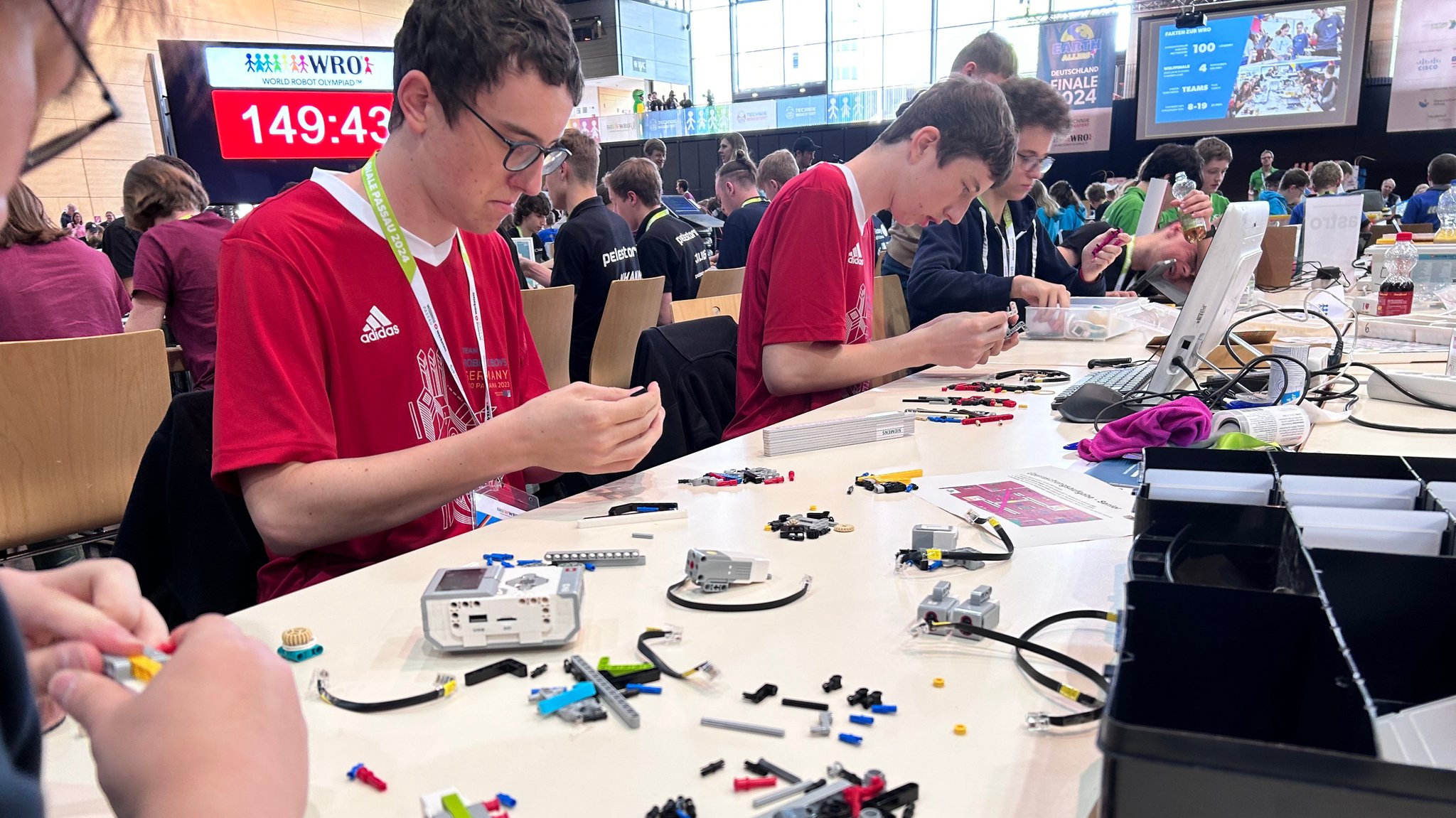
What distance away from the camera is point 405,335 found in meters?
1.32

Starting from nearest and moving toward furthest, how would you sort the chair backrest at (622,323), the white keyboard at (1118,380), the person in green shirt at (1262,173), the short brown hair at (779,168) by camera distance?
1. the white keyboard at (1118,380)
2. the chair backrest at (622,323)
3. the short brown hair at (779,168)
4. the person in green shirt at (1262,173)

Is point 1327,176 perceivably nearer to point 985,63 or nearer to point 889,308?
point 985,63

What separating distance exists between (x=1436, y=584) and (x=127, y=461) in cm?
289

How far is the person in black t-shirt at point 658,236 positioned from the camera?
4.69 m

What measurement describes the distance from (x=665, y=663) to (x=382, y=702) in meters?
0.24

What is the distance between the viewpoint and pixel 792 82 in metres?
15.7

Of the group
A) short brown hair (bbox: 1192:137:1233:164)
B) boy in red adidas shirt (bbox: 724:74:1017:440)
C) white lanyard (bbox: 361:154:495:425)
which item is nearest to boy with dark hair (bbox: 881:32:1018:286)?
boy in red adidas shirt (bbox: 724:74:1017:440)

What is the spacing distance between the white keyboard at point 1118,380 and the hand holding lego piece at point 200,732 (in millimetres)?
1586

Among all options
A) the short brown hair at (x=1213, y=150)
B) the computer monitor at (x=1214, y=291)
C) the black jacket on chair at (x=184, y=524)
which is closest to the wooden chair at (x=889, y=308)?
the computer monitor at (x=1214, y=291)

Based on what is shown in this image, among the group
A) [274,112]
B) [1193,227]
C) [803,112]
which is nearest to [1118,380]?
[1193,227]

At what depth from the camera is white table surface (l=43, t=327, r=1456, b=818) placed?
2.09 feet

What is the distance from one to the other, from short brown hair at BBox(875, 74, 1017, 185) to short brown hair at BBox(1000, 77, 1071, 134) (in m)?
0.88

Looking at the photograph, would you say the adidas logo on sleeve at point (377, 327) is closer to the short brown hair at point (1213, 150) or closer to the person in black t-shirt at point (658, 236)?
the person in black t-shirt at point (658, 236)

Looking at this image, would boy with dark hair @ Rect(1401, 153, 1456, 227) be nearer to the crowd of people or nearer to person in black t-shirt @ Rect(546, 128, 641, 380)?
the crowd of people
